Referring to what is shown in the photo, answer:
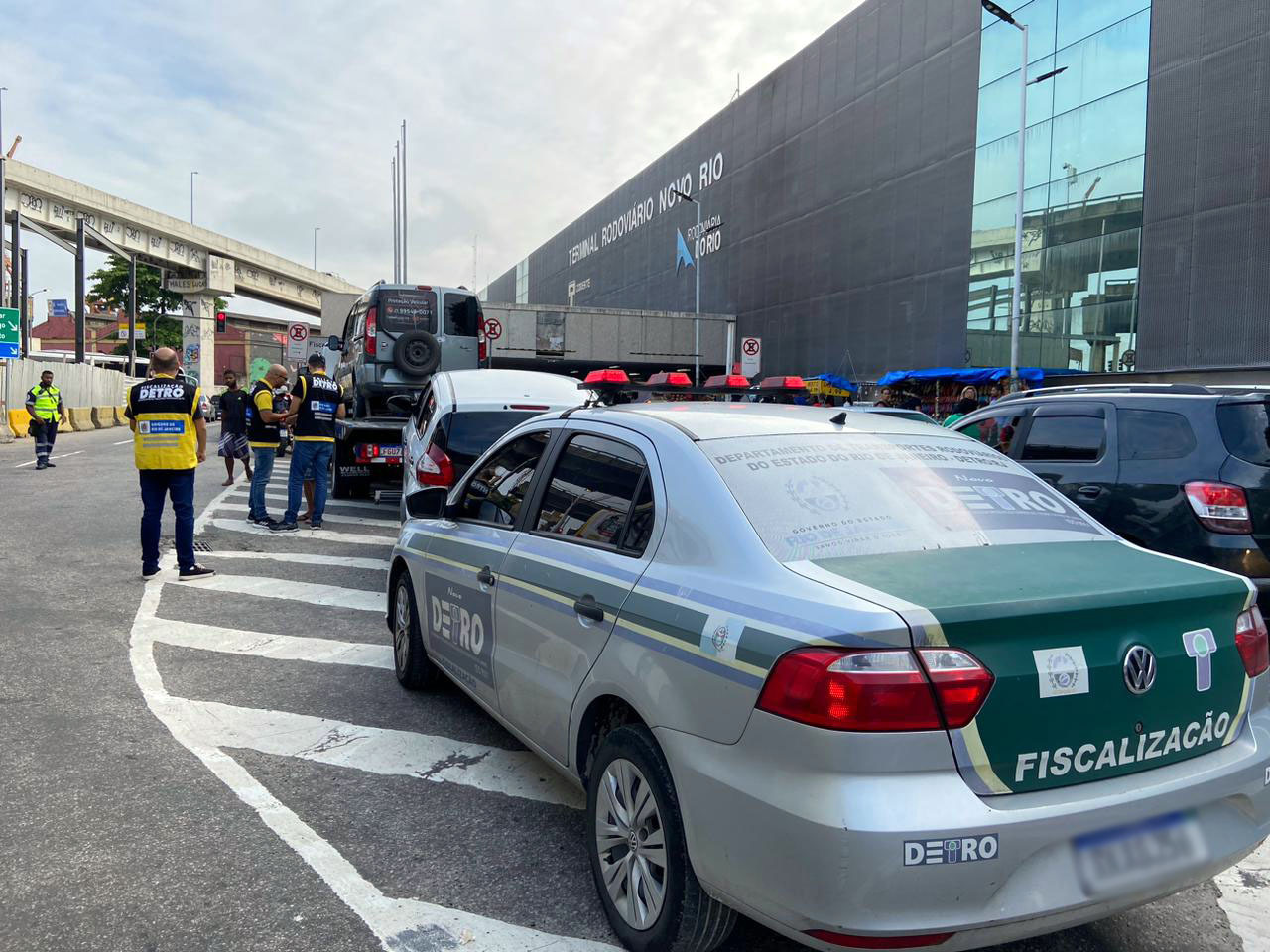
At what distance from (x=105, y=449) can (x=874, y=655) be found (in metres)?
25.2

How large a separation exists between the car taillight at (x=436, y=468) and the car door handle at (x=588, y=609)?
540 cm

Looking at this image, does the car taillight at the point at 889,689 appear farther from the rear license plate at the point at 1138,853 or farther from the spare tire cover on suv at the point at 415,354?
the spare tire cover on suv at the point at 415,354

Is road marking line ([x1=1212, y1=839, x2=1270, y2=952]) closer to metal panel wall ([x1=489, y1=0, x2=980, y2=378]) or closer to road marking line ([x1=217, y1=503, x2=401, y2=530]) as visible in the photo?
road marking line ([x1=217, y1=503, x2=401, y2=530])

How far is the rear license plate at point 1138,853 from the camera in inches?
90.9

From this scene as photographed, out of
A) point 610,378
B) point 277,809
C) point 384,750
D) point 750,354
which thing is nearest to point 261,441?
point 384,750

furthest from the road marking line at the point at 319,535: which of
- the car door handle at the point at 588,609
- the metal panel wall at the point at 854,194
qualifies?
the metal panel wall at the point at 854,194

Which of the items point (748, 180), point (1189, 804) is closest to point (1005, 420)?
point (1189, 804)

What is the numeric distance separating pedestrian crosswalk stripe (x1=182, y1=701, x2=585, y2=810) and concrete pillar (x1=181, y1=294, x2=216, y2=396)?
5481 cm

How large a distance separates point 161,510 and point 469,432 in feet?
8.70

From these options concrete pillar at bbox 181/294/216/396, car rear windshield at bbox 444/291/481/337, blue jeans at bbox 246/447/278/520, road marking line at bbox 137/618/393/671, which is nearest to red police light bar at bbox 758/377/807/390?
car rear windshield at bbox 444/291/481/337

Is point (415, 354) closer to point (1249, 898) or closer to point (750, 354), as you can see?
point (750, 354)

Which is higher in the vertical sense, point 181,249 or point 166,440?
point 181,249

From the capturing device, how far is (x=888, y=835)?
2.16 meters

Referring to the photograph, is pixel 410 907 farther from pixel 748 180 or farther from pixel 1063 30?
pixel 748 180
